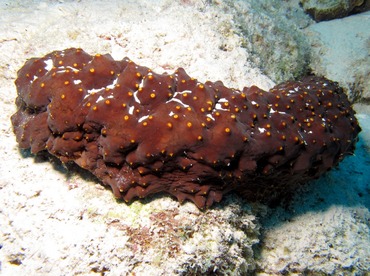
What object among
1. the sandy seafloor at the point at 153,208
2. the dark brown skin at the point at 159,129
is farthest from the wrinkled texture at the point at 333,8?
the dark brown skin at the point at 159,129

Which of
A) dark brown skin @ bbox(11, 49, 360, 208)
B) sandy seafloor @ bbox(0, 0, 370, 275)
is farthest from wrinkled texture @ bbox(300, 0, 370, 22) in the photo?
dark brown skin @ bbox(11, 49, 360, 208)

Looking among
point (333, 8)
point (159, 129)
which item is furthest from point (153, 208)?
point (333, 8)

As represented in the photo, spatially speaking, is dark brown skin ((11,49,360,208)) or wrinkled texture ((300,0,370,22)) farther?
wrinkled texture ((300,0,370,22))

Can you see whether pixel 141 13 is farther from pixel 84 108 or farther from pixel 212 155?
pixel 212 155

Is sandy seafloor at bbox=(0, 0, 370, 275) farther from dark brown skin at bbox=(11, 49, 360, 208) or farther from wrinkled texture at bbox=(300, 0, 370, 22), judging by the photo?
wrinkled texture at bbox=(300, 0, 370, 22)

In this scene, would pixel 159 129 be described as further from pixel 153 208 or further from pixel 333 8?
pixel 333 8

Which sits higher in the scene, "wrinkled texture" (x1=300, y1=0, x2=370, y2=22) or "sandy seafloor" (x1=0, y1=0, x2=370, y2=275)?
"wrinkled texture" (x1=300, y1=0, x2=370, y2=22)

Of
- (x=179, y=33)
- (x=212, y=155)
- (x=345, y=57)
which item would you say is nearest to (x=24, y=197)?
(x=212, y=155)
